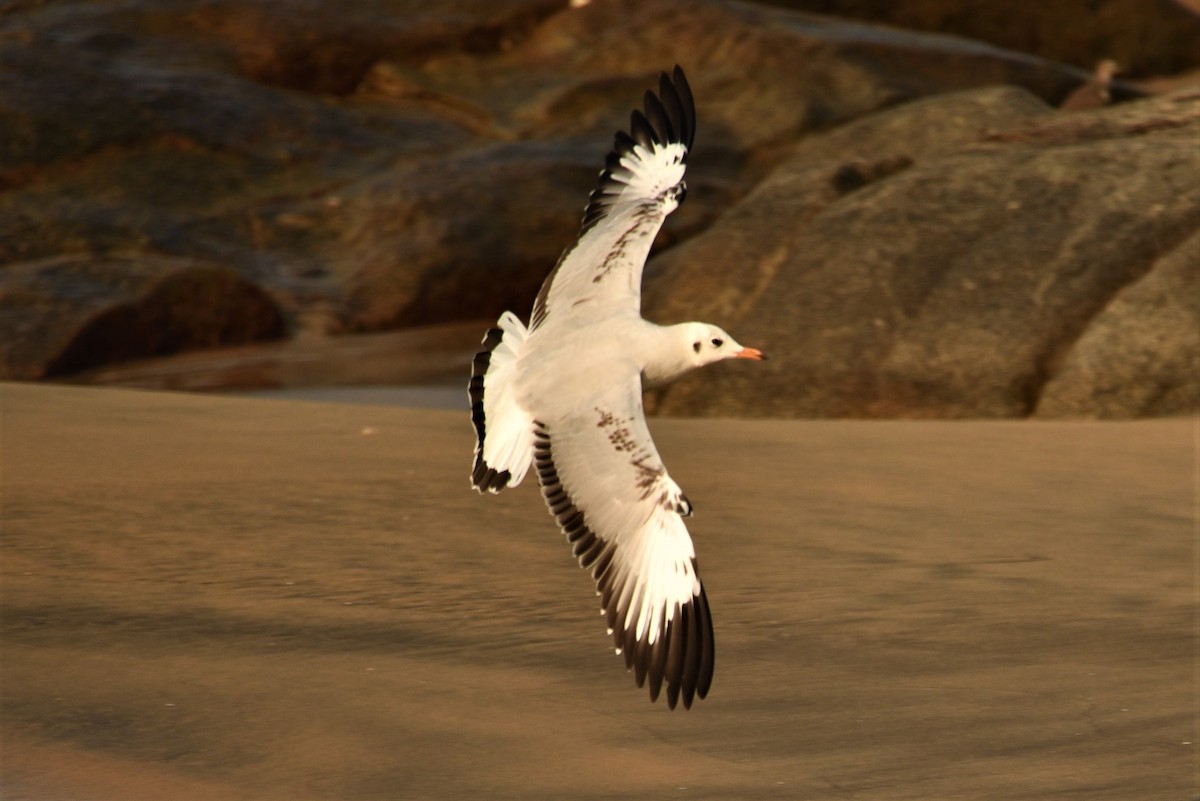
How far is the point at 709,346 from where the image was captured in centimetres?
528

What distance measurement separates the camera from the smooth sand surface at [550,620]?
13.1ft

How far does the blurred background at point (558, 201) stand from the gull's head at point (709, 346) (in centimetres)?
403

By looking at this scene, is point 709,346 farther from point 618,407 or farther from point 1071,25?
point 1071,25

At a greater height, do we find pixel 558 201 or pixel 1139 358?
pixel 1139 358

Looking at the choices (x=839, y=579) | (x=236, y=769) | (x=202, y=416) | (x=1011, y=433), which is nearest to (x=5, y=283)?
(x=202, y=416)

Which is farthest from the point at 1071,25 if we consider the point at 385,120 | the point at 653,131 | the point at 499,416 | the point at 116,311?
the point at 499,416

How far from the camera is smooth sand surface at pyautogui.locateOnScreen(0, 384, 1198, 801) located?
3.99 metres

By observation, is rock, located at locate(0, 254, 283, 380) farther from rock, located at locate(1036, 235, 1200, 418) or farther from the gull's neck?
the gull's neck

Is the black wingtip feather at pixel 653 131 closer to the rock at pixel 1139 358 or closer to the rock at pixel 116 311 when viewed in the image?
the rock at pixel 1139 358

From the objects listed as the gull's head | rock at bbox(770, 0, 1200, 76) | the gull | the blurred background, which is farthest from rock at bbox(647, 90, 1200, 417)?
rock at bbox(770, 0, 1200, 76)

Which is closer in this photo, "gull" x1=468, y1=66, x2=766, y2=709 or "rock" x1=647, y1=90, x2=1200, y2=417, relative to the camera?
"gull" x1=468, y1=66, x2=766, y2=709

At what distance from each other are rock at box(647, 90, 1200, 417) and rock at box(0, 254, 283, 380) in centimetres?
301

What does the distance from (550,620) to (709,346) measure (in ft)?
3.11

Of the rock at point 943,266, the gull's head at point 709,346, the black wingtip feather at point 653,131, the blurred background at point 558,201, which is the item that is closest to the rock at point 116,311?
the blurred background at point 558,201
